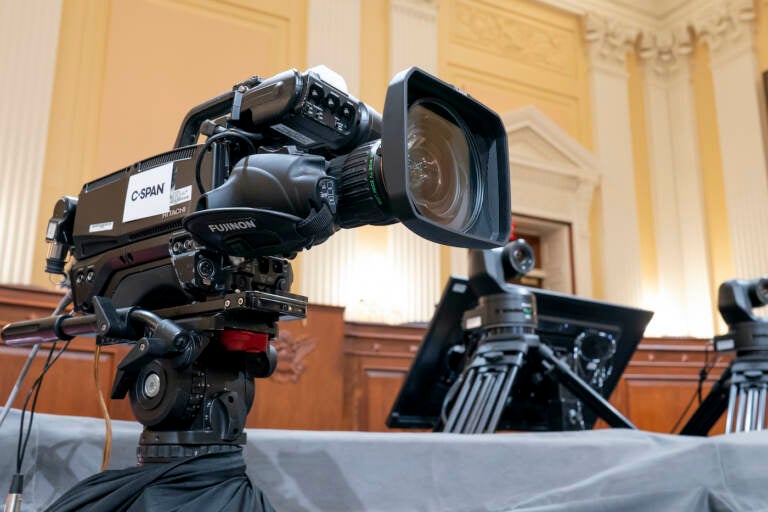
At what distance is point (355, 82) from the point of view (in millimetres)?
5293

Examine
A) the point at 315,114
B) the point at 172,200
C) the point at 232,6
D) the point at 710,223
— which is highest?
the point at 232,6

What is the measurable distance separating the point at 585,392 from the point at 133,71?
3.68 metres

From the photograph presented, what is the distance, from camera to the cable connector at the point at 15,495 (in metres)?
0.89

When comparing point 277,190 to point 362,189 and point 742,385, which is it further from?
point 742,385

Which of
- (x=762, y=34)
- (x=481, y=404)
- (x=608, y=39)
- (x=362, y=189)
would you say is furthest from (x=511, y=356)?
(x=762, y=34)

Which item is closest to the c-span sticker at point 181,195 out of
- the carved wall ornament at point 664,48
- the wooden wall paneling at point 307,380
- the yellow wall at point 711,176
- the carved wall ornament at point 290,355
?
the wooden wall paneling at point 307,380

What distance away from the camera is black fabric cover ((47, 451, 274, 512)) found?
0.76m

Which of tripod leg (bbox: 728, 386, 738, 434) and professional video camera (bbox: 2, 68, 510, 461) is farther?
tripod leg (bbox: 728, 386, 738, 434)

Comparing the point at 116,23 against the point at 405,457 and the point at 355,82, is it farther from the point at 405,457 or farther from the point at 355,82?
the point at 405,457

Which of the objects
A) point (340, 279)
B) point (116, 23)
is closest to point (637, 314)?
point (340, 279)

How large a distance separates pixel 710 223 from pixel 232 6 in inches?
174

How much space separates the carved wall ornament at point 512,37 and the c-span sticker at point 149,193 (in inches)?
212

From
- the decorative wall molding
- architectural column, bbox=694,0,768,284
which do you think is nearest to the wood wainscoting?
the decorative wall molding

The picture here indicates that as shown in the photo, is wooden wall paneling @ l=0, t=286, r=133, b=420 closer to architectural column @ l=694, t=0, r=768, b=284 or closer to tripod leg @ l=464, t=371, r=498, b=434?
tripod leg @ l=464, t=371, r=498, b=434
